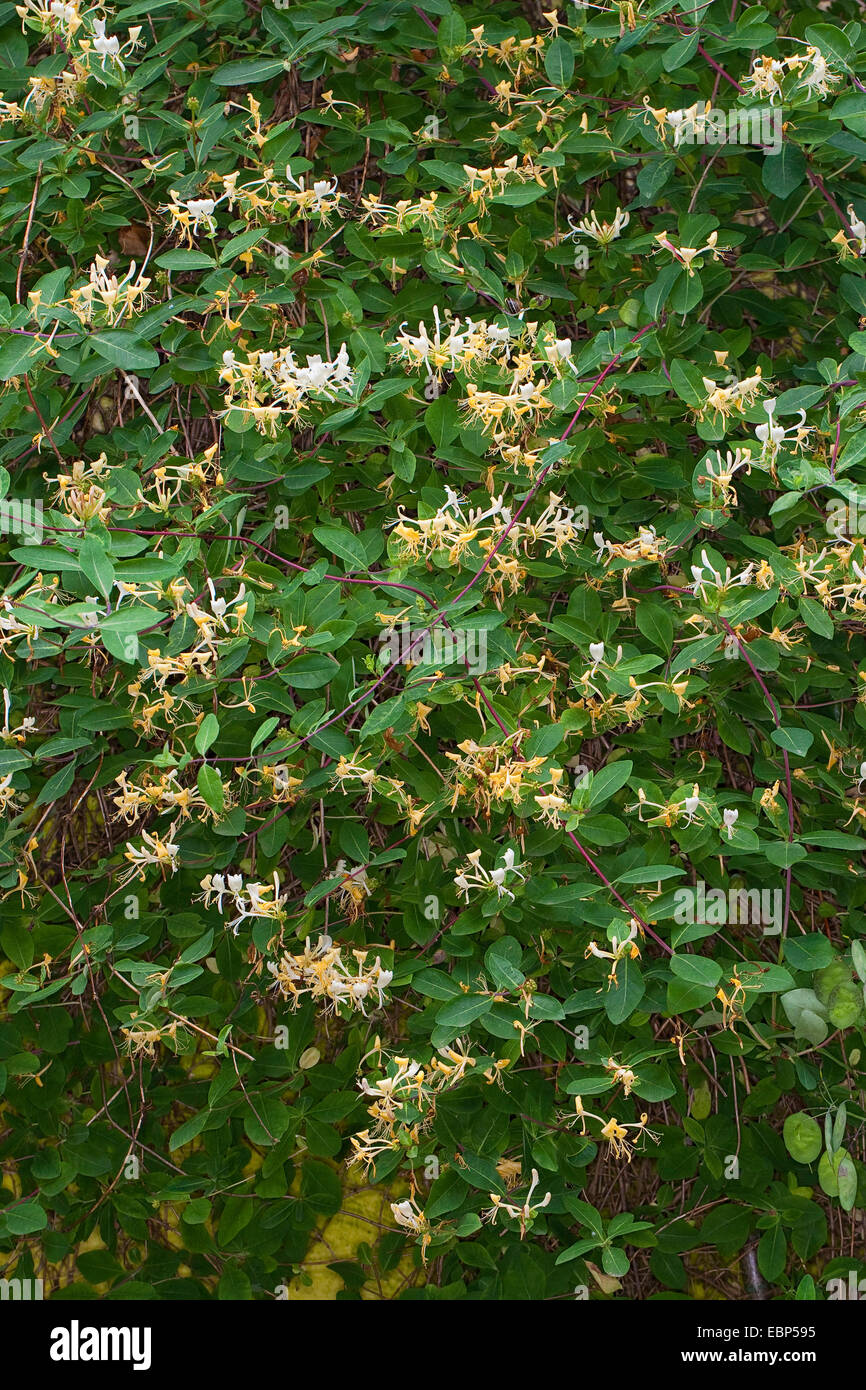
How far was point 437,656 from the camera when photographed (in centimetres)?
139

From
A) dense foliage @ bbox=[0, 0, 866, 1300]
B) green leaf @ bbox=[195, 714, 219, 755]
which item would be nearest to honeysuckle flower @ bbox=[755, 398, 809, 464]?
dense foliage @ bbox=[0, 0, 866, 1300]

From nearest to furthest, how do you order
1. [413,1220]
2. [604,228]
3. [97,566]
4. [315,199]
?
[97,566] < [413,1220] < [315,199] < [604,228]

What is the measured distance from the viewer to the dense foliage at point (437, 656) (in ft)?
4.84

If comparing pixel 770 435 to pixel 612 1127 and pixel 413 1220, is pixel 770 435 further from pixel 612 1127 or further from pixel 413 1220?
pixel 413 1220

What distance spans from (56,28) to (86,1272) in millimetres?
1827

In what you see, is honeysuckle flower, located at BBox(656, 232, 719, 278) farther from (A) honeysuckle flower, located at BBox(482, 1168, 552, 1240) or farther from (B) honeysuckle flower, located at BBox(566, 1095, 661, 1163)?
(A) honeysuckle flower, located at BBox(482, 1168, 552, 1240)

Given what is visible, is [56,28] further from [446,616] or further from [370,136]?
Result: [446,616]

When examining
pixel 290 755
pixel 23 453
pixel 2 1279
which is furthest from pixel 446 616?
pixel 2 1279

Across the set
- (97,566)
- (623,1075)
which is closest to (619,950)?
(623,1075)

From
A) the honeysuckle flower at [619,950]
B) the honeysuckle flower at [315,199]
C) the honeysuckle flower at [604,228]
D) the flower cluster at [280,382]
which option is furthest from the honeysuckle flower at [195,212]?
the honeysuckle flower at [619,950]

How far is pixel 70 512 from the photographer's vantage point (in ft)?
5.39

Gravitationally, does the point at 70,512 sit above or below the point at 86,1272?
above

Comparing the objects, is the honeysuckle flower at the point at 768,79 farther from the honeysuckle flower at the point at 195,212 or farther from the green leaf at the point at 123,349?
the green leaf at the point at 123,349

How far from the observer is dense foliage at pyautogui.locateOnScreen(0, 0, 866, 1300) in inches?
58.1
